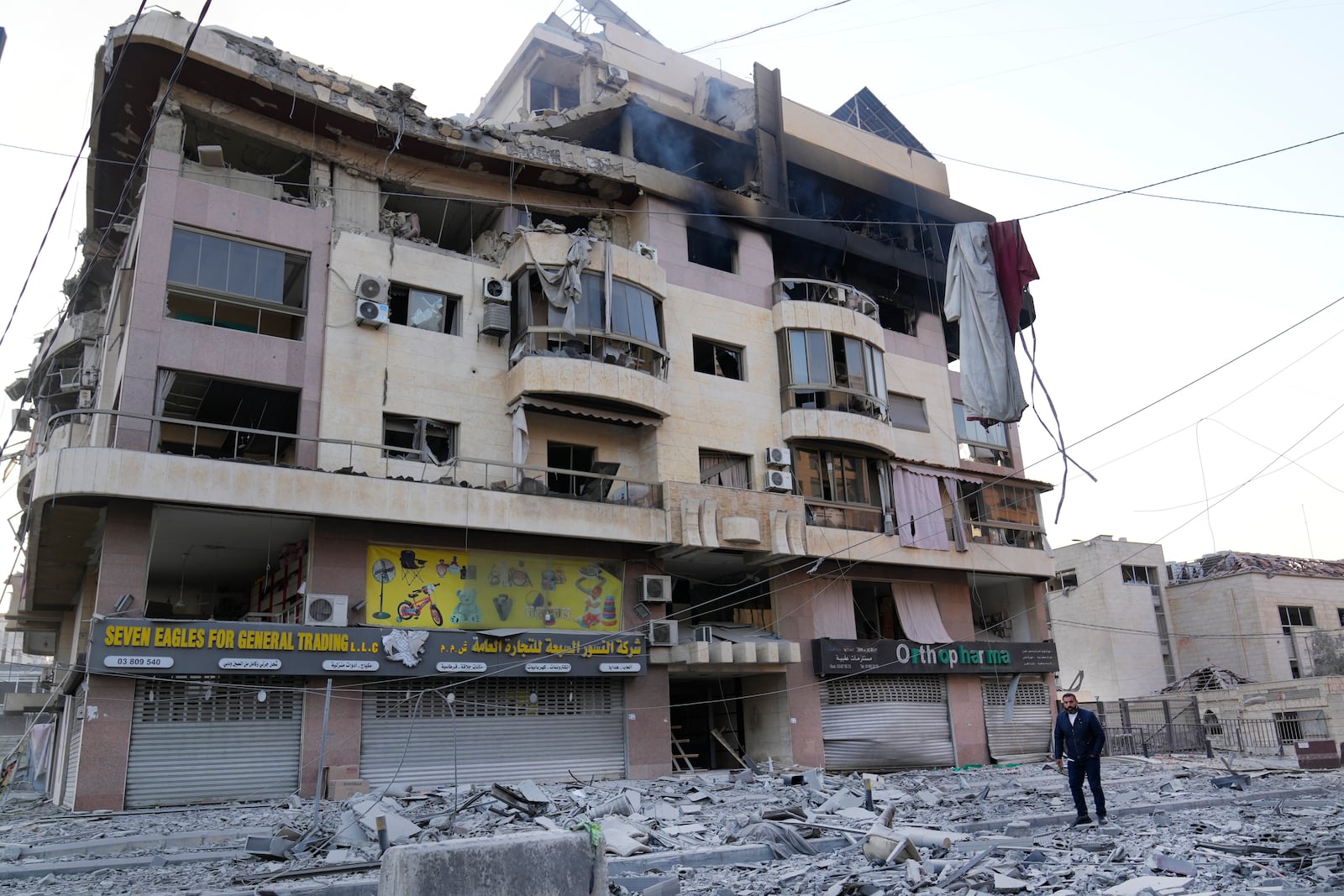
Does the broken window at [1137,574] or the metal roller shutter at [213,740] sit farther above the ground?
the broken window at [1137,574]

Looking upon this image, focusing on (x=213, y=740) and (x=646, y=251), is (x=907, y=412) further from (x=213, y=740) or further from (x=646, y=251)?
(x=213, y=740)

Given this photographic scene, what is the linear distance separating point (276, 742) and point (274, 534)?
4381 mm

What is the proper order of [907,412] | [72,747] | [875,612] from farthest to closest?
[907,412] < [875,612] < [72,747]

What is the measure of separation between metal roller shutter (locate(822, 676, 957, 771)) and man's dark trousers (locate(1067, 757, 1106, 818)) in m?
13.0

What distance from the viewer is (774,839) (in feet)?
36.3

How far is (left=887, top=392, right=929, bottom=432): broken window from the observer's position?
29750 millimetres

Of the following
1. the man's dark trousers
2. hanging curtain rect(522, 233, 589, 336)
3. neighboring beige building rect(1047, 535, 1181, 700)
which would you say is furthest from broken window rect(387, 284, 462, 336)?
neighboring beige building rect(1047, 535, 1181, 700)

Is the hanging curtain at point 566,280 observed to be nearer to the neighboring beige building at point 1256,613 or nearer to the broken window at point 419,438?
the broken window at point 419,438

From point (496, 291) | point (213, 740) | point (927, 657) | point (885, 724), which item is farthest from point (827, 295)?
point (213, 740)

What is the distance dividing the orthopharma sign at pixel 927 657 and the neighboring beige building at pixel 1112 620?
64.0 ft

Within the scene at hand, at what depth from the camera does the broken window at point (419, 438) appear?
826 inches

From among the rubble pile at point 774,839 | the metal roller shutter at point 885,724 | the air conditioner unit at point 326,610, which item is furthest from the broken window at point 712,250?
the rubble pile at point 774,839

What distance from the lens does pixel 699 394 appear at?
83.2 feet

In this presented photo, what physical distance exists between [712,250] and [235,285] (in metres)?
13.8
